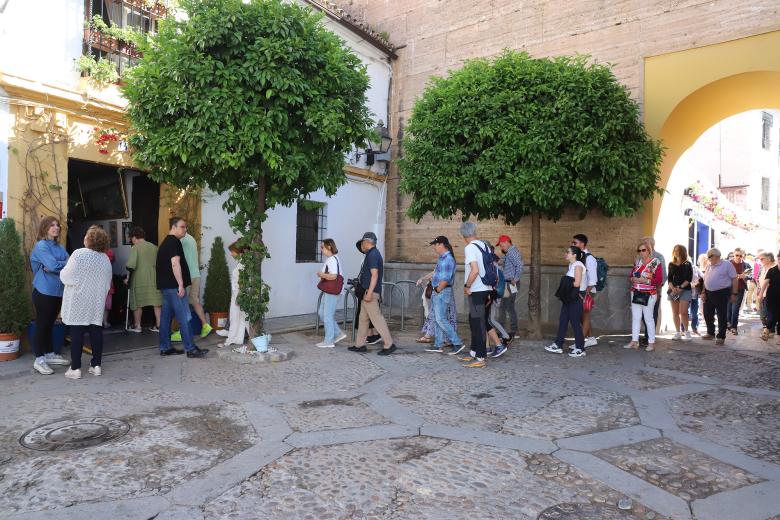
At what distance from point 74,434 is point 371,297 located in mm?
3935

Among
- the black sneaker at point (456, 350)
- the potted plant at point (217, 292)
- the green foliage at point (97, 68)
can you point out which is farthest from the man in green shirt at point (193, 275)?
the black sneaker at point (456, 350)

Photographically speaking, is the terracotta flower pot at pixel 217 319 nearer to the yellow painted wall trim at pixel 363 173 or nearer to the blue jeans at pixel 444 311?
the blue jeans at pixel 444 311

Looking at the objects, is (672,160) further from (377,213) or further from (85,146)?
(85,146)

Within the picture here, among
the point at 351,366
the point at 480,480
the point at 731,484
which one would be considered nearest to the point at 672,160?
the point at 351,366

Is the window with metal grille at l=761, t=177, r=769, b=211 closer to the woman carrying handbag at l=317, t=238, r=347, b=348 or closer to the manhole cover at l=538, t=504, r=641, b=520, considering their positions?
the woman carrying handbag at l=317, t=238, r=347, b=348

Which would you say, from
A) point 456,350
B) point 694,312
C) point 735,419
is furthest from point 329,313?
point 694,312

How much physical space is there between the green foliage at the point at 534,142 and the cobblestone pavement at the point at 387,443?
2.58 meters

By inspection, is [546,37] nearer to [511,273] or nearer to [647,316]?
[511,273]

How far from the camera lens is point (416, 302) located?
12.7 meters

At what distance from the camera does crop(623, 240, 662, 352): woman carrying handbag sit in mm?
7883

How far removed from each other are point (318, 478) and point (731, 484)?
2.58 metres

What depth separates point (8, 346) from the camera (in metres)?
6.11

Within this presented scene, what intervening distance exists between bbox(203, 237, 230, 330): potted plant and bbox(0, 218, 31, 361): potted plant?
2703 millimetres

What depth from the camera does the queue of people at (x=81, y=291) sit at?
5508 mm
